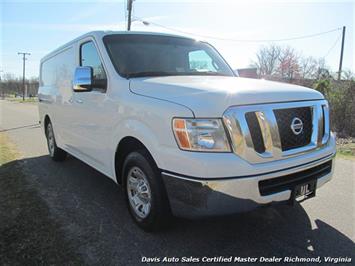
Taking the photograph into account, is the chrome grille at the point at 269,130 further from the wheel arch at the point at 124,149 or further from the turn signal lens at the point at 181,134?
the wheel arch at the point at 124,149

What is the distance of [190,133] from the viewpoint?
2.63m

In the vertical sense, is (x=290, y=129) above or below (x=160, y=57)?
below

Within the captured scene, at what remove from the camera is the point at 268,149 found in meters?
2.68

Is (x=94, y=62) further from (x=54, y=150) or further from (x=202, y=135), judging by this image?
(x=54, y=150)

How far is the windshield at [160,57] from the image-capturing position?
379cm

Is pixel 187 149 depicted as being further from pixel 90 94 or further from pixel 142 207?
pixel 90 94

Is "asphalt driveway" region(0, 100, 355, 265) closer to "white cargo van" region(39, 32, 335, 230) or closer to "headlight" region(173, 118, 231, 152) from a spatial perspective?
"white cargo van" region(39, 32, 335, 230)

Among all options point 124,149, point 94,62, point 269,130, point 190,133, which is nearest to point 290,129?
point 269,130

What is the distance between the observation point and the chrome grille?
8.44ft

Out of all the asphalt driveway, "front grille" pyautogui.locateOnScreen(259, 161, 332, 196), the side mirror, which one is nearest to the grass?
the asphalt driveway

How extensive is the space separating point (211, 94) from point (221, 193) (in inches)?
32.6

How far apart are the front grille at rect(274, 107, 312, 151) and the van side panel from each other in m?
3.38

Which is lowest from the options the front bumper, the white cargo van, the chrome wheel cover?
the chrome wheel cover

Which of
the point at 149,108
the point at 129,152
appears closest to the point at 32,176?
the point at 129,152
